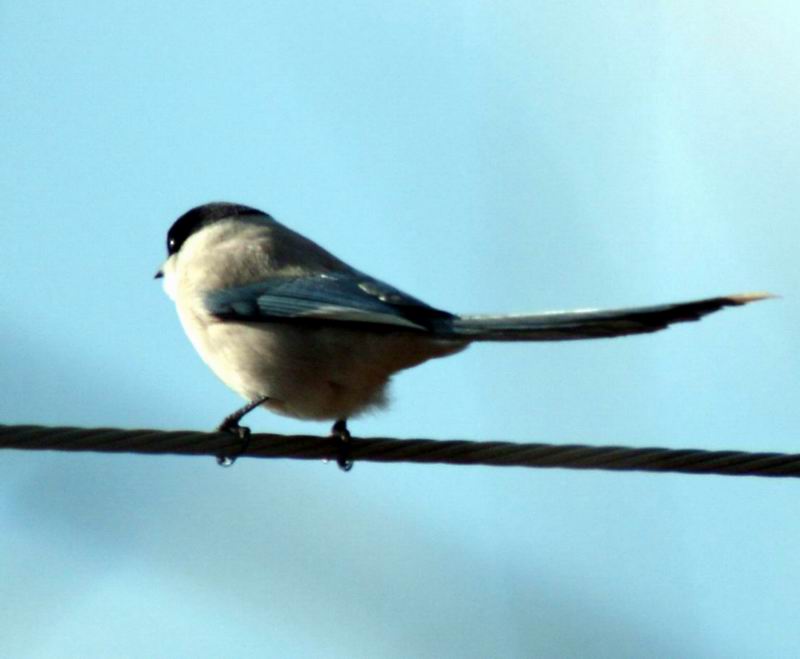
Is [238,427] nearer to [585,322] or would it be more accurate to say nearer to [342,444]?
[342,444]

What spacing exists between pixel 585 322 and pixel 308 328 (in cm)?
150

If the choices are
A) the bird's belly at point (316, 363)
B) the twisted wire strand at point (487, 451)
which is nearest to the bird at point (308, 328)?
the bird's belly at point (316, 363)

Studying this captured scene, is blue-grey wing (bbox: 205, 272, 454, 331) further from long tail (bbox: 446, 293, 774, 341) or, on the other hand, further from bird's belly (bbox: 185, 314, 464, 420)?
long tail (bbox: 446, 293, 774, 341)

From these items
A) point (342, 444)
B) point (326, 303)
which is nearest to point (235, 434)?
point (342, 444)

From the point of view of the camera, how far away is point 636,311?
13.0ft

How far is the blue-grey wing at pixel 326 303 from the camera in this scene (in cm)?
502

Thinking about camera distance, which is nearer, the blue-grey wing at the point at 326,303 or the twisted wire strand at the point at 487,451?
the twisted wire strand at the point at 487,451

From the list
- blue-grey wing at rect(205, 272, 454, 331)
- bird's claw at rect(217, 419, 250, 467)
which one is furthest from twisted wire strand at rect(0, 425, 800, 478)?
blue-grey wing at rect(205, 272, 454, 331)

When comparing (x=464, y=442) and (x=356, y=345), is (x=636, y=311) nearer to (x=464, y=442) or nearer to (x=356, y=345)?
(x=464, y=442)

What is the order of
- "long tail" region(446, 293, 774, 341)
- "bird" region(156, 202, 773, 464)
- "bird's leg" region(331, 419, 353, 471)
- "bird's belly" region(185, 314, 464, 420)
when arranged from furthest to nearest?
"bird's belly" region(185, 314, 464, 420) → "bird" region(156, 202, 773, 464) → "bird's leg" region(331, 419, 353, 471) → "long tail" region(446, 293, 774, 341)

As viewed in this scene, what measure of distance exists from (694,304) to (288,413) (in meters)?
2.25

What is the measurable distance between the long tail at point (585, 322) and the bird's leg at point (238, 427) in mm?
863

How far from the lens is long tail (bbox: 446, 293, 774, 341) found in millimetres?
3744

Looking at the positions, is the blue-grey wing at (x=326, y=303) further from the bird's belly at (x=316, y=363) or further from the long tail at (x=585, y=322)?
the long tail at (x=585, y=322)
